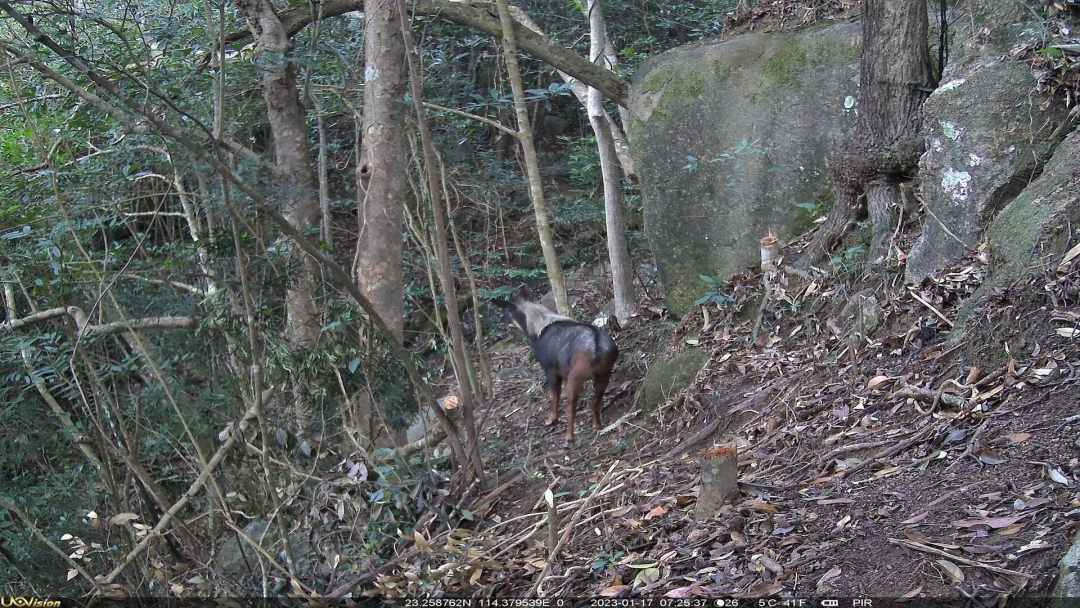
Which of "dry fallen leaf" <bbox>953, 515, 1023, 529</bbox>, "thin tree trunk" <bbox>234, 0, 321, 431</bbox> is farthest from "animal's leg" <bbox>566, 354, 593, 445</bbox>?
"dry fallen leaf" <bbox>953, 515, 1023, 529</bbox>

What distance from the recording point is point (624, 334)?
26.5ft

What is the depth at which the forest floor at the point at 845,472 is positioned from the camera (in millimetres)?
3053

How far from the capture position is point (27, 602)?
4836 millimetres

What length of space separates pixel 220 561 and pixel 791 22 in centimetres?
658

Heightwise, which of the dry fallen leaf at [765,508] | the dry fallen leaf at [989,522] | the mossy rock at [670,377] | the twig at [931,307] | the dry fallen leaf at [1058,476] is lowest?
the mossy rock at [670,377]

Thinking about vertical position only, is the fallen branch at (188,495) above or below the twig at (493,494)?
above

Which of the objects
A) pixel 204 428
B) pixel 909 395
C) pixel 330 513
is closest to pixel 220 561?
pixel 204 428

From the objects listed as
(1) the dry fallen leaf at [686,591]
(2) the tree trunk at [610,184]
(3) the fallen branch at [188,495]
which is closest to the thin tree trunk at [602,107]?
(2) the tree trunk at [610,184]

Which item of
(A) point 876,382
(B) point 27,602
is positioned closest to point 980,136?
(A) point 876,382

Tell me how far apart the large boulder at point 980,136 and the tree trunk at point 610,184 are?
3260 millimetres

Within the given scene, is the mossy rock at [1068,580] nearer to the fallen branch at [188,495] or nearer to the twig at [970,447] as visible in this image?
the twig at [970,447]

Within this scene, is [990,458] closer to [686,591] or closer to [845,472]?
[845,472]

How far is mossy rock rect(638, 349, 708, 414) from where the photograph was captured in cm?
622

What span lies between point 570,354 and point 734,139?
2426 mm
